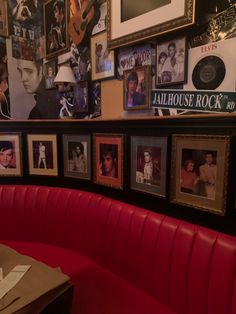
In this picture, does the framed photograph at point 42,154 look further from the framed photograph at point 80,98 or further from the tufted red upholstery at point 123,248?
the framed photograph at point 80,98

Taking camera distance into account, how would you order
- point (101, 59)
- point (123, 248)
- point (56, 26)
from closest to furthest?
1. point (123, 248)
2. point (101, 59)
3. point (56, 26)

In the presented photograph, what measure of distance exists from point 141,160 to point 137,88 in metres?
0.55

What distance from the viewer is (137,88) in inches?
72.9

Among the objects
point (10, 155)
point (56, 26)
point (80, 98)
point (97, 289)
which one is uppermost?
point (56, 26)

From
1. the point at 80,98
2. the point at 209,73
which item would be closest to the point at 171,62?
the point at 209,73

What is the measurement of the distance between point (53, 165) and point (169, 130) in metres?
1.38

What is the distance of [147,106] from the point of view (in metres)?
1.79

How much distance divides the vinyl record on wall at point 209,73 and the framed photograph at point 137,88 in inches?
14.4

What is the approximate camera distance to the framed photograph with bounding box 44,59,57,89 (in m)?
2.78

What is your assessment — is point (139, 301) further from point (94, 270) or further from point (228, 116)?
point (228, 116)

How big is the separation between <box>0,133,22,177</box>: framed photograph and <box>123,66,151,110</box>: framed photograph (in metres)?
1.30

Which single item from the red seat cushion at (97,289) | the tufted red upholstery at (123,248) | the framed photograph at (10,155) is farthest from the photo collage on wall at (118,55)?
the red seat cushion at (97,289)

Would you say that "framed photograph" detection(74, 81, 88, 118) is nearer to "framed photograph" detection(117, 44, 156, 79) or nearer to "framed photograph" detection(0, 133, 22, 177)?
"framed photograph" detection(117, 44, 156, 79)

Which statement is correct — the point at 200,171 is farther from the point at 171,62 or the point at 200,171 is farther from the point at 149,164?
the point at 171,62
